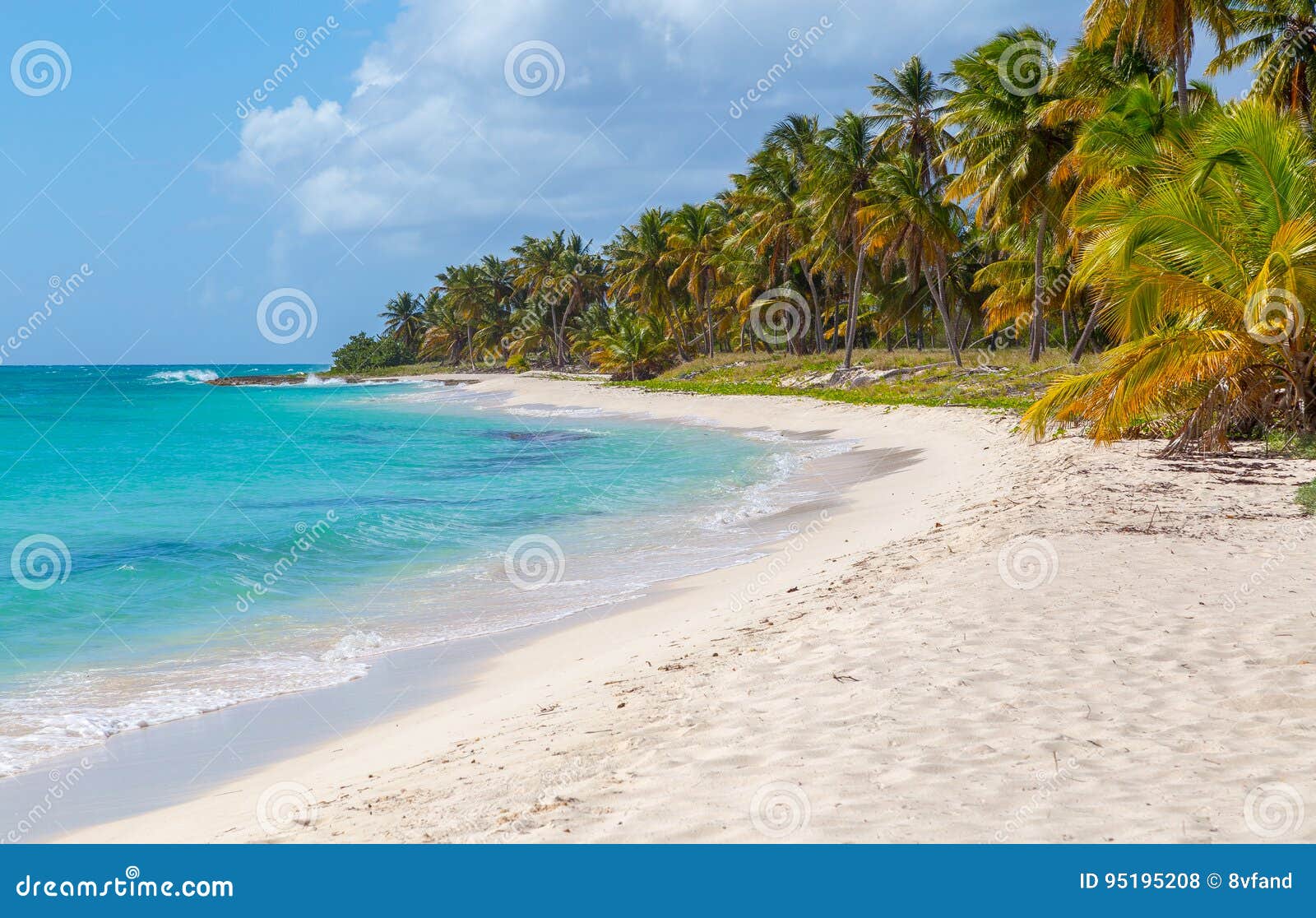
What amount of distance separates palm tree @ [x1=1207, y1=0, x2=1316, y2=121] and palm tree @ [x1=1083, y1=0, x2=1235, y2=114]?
1.95 meters

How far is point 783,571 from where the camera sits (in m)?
9.93

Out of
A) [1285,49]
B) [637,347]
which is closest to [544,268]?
[637,347]

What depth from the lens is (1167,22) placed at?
19.4 metres

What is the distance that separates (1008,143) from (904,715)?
93.5ft

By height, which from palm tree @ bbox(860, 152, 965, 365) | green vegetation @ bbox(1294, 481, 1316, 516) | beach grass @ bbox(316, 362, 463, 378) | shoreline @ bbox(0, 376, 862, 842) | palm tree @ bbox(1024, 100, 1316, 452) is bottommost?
shoreline @ bbox(0, 376, 862, 842)

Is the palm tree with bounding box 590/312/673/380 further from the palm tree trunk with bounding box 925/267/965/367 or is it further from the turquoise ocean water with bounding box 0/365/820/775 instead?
the turquoise ocean water with bounding box 0/365/820/775

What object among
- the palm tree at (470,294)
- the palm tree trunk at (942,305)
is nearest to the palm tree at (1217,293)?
the palm tree trunk at (942,305)

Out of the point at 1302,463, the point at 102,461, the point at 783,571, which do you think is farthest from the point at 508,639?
the point at 102,461

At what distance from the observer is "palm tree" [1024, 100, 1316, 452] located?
1160cm

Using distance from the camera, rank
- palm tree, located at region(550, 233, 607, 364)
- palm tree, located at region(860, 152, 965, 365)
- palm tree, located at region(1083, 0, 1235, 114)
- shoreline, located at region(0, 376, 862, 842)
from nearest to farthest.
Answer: shoreline, located at region(0, 376, 862, 842), palm tree, located at region(1083, 0, 1235, 114), palm tree, located at region(860, 152, 965, 365), palm tree, located at region(550, 233, 607, 364)

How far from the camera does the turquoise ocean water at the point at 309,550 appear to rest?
8.24 metres

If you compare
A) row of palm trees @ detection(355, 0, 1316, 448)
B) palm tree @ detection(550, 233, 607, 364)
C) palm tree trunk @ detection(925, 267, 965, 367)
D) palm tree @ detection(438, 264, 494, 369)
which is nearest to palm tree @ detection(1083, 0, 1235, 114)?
row of palm trees @ detection(355, 0, 1316, 448)

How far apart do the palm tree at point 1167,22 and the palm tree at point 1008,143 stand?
22.6 feet
